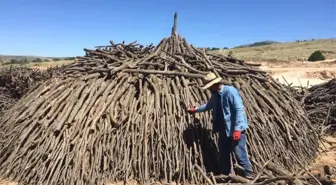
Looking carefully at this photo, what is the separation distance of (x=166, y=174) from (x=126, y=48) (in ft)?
10.9

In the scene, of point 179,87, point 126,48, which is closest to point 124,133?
point 179,87

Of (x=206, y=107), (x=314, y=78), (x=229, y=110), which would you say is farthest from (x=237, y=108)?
(x=314, y=78)

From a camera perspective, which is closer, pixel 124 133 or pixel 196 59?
pixel 124 133

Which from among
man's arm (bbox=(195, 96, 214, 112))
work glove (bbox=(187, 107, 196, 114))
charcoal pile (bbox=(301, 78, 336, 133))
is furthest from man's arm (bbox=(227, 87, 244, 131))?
charcoal pile (bbox=(301, 78, 336, 133))

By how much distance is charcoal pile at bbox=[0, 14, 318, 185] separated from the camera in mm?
6492

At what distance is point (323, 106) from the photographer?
10.8 meters

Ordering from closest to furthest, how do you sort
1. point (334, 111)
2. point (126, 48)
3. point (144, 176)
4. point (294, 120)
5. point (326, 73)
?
1. point (144, 176)
2. point (294, 120)
3. point (126, 48)
4. point (334, 111)
5. point (326, 73)

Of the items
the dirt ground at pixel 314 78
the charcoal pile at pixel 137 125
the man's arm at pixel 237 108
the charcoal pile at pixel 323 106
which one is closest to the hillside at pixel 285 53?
the dirt ground at pixel 314 78

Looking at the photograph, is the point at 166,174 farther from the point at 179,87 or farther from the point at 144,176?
the point at 179,87

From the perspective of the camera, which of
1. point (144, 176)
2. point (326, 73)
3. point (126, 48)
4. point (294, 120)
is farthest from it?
point (326, 73)

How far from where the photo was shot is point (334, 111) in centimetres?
1082

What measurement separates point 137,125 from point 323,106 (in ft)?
19.8

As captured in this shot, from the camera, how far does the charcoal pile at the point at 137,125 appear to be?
21.3 feet

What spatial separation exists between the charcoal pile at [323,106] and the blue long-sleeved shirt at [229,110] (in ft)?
14.0
